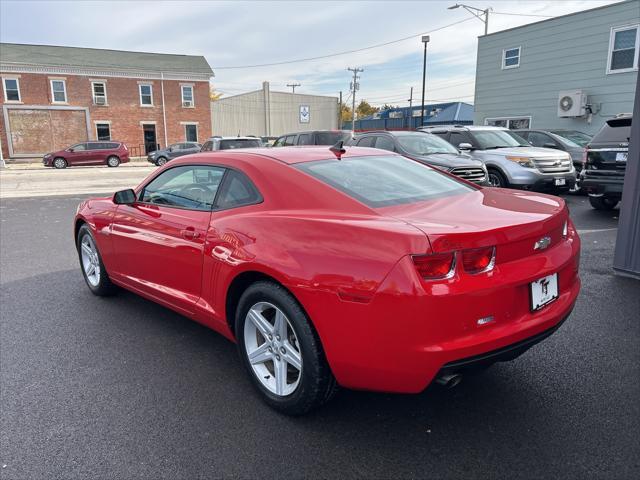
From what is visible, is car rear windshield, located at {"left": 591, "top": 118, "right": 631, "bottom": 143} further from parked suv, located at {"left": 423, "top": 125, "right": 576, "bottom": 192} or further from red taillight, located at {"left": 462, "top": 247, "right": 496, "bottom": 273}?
red taillight, located at {"left": 462, "top": 247, "right": 496, "bottom": 273}

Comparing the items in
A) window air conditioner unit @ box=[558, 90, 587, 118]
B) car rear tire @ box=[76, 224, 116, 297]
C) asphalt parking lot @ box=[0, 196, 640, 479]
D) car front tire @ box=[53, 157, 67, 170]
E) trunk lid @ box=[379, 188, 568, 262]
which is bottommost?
car front tire @ box=[53, 157, 67, 170]

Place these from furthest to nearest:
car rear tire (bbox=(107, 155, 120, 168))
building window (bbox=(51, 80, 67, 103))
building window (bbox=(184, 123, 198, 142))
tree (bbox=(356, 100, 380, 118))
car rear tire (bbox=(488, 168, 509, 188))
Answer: tree (bbox=(356, 100, 380, 118)), building window (bbox=(184, 123, 198, 142)), building window (bbox=(51, 80, 67, 103)), car rear tire (bbox=(107, 155, 120, 168)), car rear tire (bbox=(488, 168, 509, 188))

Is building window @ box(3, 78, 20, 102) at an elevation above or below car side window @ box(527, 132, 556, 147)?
above

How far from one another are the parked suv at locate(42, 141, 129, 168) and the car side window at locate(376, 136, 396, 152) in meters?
25.1

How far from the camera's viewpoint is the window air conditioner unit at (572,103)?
17.5m

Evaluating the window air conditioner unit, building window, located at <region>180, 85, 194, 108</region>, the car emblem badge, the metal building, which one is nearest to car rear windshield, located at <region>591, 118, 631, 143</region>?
the car emblem badge

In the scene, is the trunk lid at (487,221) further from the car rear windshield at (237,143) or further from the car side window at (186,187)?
the car rear windshield at (237,143)

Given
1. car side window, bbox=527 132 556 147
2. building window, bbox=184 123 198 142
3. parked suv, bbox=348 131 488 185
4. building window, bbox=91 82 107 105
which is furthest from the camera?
building window, bbox=184 123 198 142

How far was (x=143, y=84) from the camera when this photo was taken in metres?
40.2

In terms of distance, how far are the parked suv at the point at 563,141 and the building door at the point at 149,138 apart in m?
33.5

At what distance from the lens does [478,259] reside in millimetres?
2355

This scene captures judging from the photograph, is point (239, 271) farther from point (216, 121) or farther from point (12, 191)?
point (216, 121)

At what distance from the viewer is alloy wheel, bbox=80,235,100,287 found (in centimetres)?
493

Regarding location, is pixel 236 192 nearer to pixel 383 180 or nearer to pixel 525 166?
pixel 383 180
